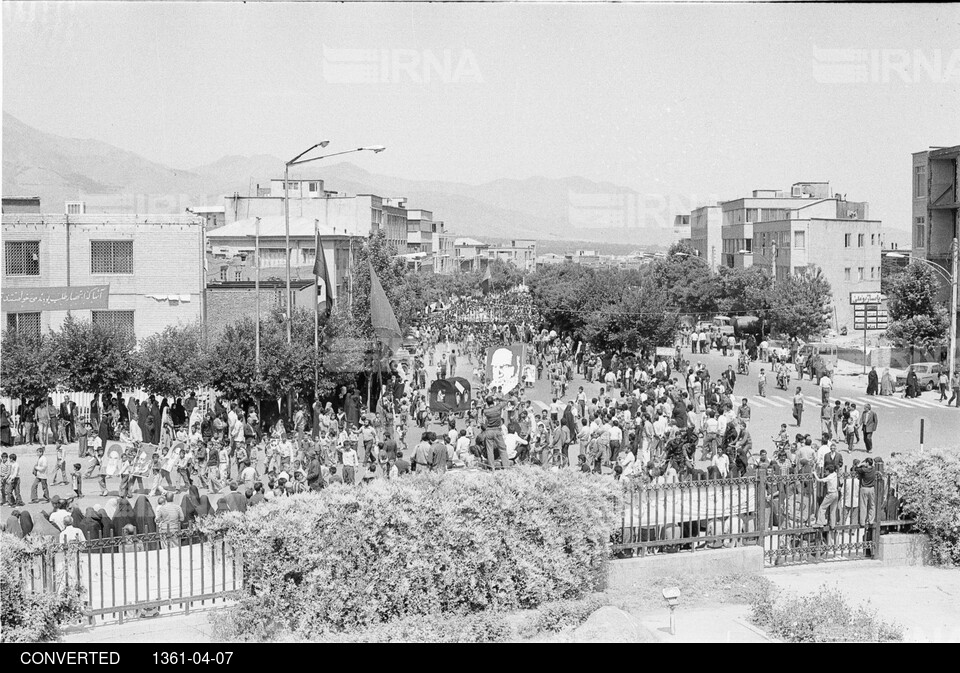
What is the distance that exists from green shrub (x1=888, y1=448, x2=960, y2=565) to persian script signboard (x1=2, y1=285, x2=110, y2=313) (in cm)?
2674

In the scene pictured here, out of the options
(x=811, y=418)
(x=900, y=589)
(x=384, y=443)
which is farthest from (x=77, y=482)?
(x=811, y=418)

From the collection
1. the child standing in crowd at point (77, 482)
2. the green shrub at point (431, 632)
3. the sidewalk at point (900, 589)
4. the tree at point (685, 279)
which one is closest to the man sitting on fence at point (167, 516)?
the green shrub at point (431, 632)

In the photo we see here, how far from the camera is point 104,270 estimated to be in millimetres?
35125

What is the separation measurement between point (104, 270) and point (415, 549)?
88.8 ft

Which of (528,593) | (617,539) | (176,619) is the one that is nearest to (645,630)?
(528,593)

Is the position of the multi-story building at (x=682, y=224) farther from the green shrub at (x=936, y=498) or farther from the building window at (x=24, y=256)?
the green shrub at (x=936, y=498)

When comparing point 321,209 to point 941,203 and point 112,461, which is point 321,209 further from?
point 112,461

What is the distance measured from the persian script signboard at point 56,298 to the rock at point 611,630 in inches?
1066

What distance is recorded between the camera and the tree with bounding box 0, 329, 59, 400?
25.8 meters

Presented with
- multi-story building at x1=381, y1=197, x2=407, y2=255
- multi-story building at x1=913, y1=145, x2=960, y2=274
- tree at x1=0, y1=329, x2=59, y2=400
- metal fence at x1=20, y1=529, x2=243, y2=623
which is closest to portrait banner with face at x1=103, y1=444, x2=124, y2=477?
tree at x1=0, y1=329, x2=59, y2=400

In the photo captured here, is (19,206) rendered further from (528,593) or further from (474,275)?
(474,275)

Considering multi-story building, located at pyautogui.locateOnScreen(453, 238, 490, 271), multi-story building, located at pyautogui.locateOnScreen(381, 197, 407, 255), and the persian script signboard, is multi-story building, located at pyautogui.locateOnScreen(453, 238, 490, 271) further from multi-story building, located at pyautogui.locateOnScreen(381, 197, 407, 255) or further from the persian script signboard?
the persian script signboard
